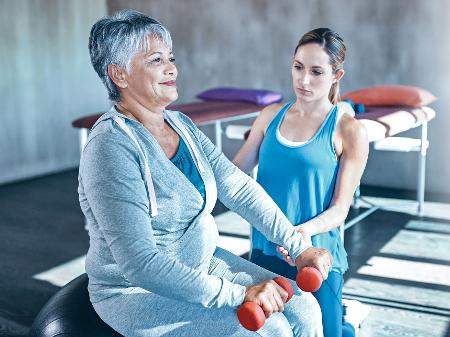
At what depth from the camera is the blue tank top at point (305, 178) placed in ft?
5.53

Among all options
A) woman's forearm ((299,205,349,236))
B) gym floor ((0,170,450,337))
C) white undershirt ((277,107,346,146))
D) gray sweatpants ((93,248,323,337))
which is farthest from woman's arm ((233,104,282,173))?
gym floor ((0,170,450,337))

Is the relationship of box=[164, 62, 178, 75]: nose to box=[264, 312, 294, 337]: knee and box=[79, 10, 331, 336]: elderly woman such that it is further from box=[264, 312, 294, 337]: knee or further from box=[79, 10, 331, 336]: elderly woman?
box=[264, 312, 294, 337]: knee

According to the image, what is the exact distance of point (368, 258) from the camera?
293cm

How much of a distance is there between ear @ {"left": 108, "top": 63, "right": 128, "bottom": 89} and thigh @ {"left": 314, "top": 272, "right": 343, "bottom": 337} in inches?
30.5

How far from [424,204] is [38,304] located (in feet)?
7.72

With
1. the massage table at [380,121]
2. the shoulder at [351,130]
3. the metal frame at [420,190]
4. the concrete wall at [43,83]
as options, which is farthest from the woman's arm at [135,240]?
the concrete wall at [43,83]

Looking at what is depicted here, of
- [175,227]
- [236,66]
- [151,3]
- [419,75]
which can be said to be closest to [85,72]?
[151,3]

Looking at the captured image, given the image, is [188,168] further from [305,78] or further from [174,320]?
[305,78]

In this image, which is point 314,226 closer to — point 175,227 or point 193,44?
point 175,227

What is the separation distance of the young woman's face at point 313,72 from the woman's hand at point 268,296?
26.9 inches

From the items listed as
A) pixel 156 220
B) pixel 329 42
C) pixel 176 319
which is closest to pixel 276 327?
pixel 176 319

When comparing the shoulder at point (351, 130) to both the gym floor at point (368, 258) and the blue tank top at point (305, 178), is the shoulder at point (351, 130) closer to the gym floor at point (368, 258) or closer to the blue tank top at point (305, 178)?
the blue tank top at point (305, 178)

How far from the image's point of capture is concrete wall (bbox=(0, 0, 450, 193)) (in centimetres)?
401

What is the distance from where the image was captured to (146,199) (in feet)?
4.04
